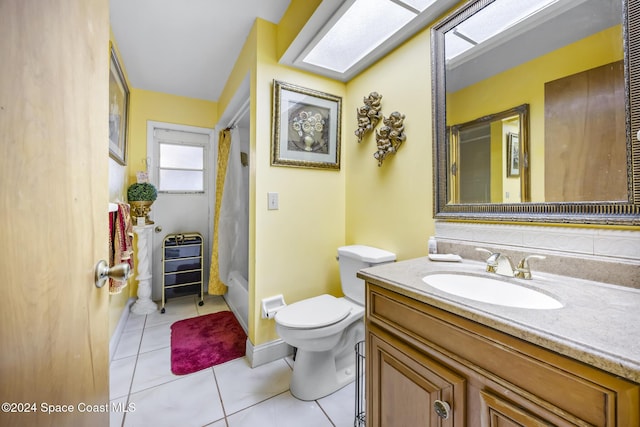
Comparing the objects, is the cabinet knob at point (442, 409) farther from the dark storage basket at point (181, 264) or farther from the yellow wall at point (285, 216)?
the dark storage basket at point (181, 264)

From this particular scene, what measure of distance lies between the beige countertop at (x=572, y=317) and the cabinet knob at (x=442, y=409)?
25 cm

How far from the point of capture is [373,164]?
5.74 ft

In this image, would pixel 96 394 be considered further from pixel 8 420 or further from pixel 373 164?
pixel 373 164

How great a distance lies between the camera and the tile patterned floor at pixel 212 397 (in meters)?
1.29

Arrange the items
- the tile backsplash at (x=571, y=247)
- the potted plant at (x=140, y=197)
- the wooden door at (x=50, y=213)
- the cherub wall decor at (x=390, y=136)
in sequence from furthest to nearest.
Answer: the potted plant at (x=140, y=197) → the cherub wall decor at (x=390, y=136) → the tile backsplash at (x=571, y=247) → the wooden door at (x=50, y=213)

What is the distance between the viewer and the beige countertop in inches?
17.9

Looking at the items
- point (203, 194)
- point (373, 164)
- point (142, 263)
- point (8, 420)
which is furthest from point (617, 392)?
point (203, 194)

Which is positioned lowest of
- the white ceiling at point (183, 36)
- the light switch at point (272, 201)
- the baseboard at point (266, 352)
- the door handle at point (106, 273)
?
the baseboard at point (266, 352)

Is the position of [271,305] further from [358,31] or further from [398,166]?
[358,31]

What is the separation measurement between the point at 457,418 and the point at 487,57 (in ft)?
4.50

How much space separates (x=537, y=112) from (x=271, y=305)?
5.66ft

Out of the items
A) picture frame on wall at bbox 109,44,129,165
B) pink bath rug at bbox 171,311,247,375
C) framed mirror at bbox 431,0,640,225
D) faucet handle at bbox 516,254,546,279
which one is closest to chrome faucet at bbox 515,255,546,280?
faucet handle at bbox 516,254,546,279

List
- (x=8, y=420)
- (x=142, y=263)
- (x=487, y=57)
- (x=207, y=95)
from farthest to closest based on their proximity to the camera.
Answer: (x=207, y=95) → (x=142, y=263) → (x=487, y=57) → (x=8, y=420)

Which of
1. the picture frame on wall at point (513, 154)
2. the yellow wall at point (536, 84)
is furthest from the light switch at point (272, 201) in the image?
the picture frame on wall at point (513, 154)
